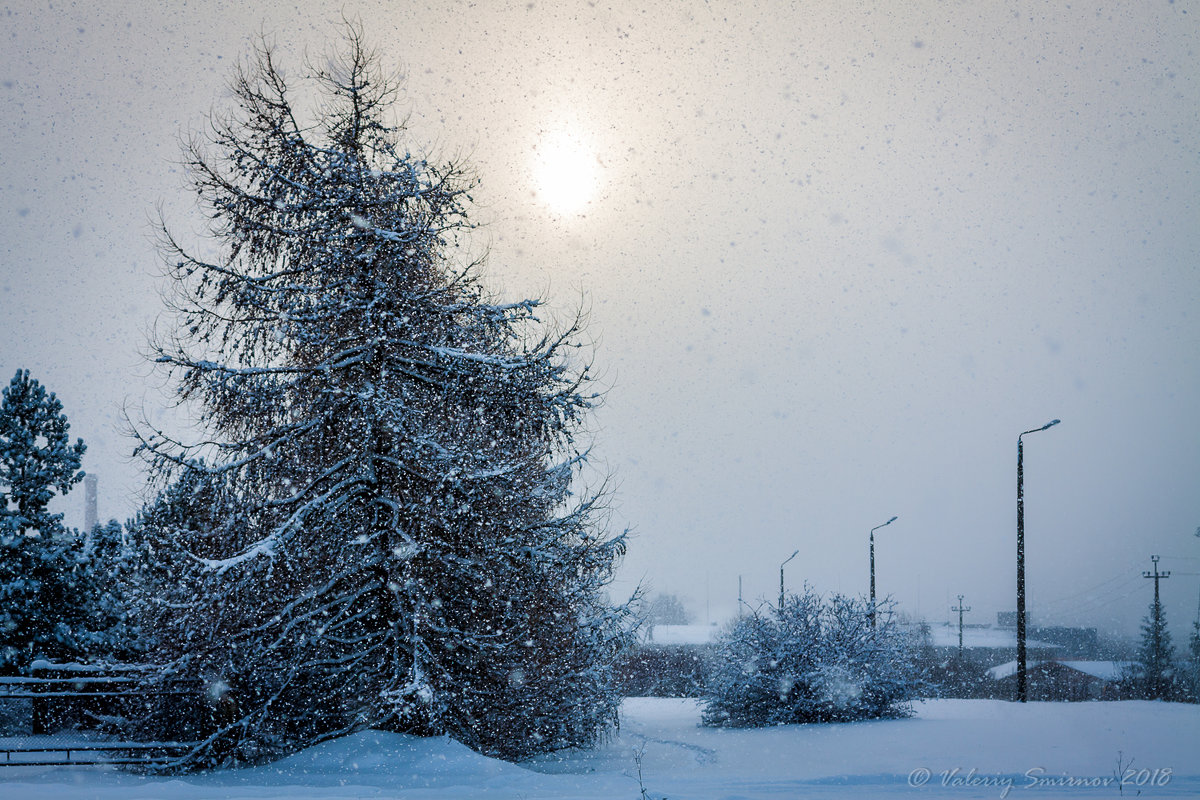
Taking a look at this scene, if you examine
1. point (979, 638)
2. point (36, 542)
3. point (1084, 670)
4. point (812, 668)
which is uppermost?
point (36, 542)

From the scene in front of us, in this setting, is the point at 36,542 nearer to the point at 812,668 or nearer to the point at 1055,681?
the point at 812,668

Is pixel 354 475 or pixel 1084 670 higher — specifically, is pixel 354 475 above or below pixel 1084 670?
above

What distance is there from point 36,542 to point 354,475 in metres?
14.7

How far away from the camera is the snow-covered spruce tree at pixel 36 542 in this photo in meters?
19.7

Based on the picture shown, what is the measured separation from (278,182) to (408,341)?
2837mm

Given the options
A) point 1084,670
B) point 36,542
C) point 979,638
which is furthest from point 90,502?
point 979,638

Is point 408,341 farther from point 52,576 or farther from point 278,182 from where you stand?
point 52,576

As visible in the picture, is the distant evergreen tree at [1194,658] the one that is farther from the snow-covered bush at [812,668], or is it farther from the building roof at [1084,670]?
the snow-covered bush at [812,668]

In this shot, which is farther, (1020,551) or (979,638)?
(979,638)

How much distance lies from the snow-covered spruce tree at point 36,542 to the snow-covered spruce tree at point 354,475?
1154 centimetres

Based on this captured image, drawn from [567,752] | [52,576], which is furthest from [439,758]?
[52,576]

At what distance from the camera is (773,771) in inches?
386

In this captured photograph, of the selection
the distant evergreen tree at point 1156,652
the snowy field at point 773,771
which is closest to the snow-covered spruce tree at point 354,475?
the snowy field at point 773,771

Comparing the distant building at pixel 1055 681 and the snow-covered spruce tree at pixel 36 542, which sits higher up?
the snow-covered spruce tree at pixel 36 542
